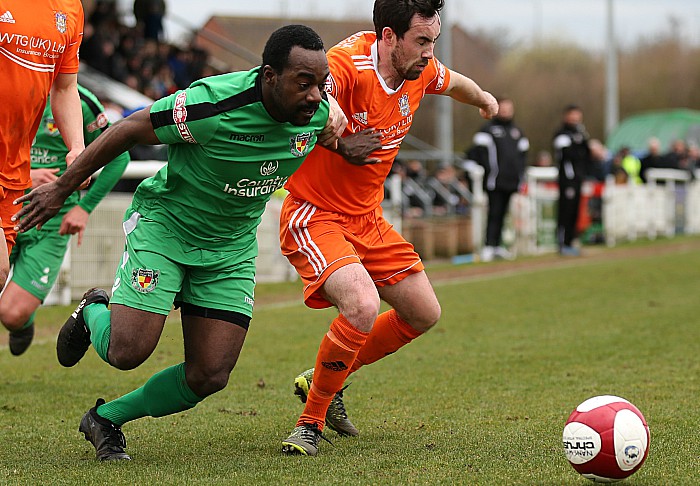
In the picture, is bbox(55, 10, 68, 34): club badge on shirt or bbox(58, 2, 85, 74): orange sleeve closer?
bbox(55, 10, 68, 34): club badge on shirt

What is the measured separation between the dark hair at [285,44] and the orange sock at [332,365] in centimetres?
134

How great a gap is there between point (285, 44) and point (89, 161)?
100 centimetres

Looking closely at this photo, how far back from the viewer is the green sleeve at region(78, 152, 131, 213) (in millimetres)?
6590

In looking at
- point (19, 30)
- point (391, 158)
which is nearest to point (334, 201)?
point (391, 158)

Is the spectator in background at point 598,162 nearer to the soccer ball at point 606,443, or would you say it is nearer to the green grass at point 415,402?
the green grass at point 415,402

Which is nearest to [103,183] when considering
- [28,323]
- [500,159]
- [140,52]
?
[28,323]

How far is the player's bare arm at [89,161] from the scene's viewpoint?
179 inches

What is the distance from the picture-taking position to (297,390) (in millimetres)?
5711

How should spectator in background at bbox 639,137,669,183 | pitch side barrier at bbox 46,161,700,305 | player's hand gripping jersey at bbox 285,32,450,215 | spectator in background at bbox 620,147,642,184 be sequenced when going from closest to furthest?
player's hand gripping jersey at bbox 285,32,450,215 < pitch side barrier at bbox 46,161,700,305 < spectator in background at bbox 639,137,669,183 < spectator in background at bbox 620,147,642,184

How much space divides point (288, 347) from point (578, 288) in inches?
220

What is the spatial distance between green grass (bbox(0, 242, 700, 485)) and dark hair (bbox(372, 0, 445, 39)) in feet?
6.85

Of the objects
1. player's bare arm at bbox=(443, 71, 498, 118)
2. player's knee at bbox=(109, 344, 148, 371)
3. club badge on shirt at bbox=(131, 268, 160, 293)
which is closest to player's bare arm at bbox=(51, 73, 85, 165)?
club badge on shirt at bbox=(131, 268, 160, 293)

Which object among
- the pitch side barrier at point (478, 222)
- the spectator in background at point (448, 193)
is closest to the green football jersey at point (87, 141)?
the pitch side barrier at point (478, 222)

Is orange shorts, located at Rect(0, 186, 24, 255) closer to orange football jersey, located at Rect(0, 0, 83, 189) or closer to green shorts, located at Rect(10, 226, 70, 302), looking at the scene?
orange football jersey, located at Rect(0, 0, 83, 189)
